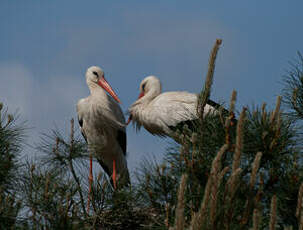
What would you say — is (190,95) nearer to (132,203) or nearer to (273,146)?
(132,203)

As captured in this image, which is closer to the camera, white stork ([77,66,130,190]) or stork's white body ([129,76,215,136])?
stork's white body ([129,76,215,136])

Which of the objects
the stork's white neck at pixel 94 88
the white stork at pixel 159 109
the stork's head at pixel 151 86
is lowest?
the white stork at pixel 159 109

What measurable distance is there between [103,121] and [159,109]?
2.21ft

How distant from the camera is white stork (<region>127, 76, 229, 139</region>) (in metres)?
5.24

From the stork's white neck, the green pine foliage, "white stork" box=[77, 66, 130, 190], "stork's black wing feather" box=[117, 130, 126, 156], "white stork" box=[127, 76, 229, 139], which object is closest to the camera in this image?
the green pine foliage

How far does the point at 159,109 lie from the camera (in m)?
5.38

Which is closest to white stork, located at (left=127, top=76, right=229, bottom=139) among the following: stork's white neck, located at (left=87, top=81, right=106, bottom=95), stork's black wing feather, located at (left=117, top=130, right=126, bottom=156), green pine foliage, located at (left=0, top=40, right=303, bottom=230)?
stork's black wing feather, located at (left=117, top=130, right=126, bottom=156)

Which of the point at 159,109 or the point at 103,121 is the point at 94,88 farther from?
the point at 159,109

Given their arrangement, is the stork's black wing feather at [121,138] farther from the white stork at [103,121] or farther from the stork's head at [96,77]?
the stork's head at [96,77]

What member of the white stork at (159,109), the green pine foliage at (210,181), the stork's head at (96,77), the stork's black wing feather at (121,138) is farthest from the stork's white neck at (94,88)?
the green pine foliage at (210,181)

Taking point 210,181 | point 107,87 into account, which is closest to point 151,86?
point 107,87

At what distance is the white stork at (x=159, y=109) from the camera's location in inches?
206

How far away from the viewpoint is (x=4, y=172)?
2932 mm

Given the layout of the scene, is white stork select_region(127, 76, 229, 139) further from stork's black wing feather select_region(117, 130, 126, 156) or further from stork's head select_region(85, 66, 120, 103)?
stork's head select_region(85, 66, 120, 103)
